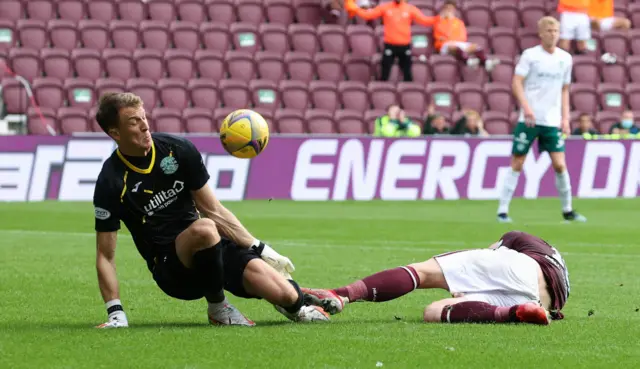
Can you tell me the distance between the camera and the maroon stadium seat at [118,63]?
22.1m

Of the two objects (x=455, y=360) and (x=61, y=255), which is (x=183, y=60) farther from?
(x=455, y=360)

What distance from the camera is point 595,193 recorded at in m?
20.2

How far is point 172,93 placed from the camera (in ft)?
72.0

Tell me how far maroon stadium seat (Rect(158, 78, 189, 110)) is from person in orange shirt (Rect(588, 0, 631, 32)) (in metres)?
9.28

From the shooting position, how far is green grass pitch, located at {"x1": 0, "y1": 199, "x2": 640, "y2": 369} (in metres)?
5.48

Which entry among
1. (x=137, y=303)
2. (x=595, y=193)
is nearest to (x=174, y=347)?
(x=137, y=303)

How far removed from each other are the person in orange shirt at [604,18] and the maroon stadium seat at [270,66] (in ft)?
23.6

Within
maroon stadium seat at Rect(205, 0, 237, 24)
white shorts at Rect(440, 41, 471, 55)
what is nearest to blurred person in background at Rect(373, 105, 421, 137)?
white shorts at Rect(440, 41, 471, 55)

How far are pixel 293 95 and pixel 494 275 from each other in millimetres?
15922

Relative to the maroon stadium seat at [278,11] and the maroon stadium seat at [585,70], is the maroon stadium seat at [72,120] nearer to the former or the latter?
the maroon stadium seat at [278,11]

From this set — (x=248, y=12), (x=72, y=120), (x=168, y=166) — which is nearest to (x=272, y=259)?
(x=168, y=166)

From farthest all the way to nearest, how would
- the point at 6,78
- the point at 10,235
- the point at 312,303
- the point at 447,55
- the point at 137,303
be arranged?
1. the point at 447,55
2. the point at 6,78
3. the point at 10,235
4. the point at 137,303
5. the point at 312,303

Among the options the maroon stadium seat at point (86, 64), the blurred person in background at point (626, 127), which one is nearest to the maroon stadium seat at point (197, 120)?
the maroon stadium seat at point (86, 64)

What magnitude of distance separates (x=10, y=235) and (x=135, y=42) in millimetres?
10292
